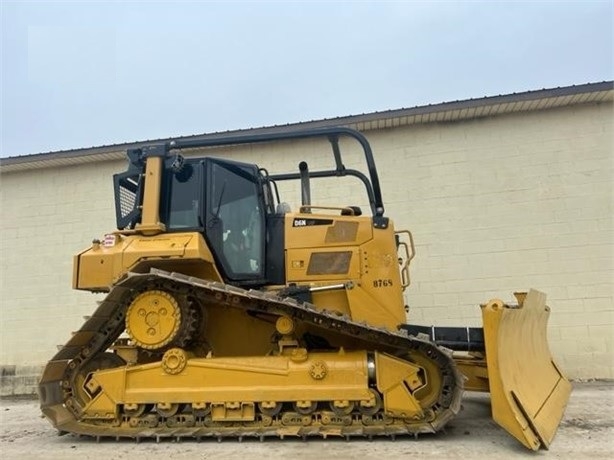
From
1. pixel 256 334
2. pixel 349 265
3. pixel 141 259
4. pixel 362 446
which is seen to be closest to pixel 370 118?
pixel 349 265

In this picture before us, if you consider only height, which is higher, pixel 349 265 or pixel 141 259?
pixel 141 259

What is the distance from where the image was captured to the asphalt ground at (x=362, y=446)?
3967 mm

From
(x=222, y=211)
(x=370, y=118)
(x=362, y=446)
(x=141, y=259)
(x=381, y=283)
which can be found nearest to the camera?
(x=362, y=446)

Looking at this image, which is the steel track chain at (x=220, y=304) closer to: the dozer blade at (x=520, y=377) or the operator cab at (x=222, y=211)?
the dozer blade at (x=520, y=377)

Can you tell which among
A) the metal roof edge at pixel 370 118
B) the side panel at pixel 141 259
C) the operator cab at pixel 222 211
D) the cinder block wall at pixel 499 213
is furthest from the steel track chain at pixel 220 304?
the metal roof edge at pixel 370 118

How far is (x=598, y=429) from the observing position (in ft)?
15.7

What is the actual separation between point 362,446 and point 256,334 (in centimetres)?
171

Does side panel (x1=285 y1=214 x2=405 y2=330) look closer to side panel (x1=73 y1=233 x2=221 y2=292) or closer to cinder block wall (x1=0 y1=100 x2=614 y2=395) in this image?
side panel (x1=73 y1=233 x2=221 y2=292)

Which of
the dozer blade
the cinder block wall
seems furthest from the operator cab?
the cinder block wall

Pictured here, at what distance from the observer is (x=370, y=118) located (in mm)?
9453

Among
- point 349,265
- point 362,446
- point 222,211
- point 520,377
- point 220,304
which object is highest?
point 222,211

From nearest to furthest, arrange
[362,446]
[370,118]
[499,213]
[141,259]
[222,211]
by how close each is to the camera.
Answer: [362,446], [141,259], [222,211], [499,213], [370,118]

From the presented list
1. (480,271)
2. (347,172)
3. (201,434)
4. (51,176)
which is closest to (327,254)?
(347,172)

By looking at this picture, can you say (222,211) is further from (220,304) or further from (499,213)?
(499,213)
